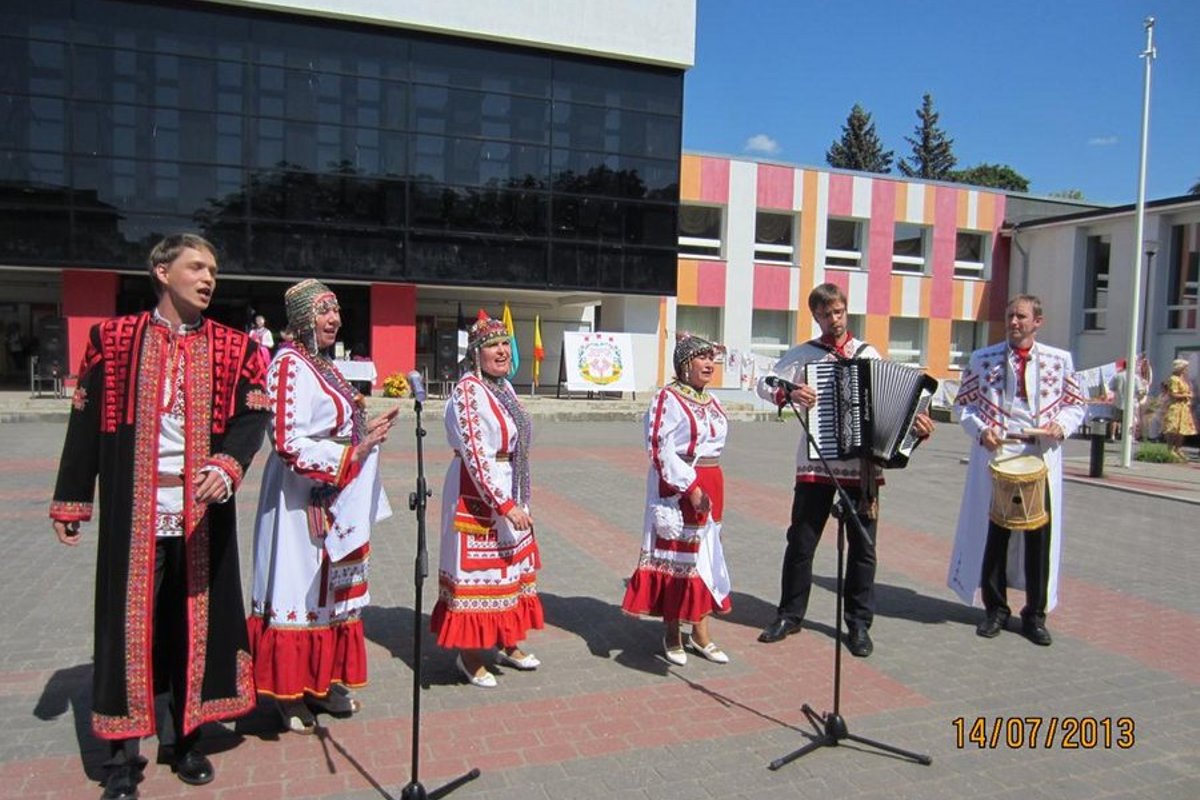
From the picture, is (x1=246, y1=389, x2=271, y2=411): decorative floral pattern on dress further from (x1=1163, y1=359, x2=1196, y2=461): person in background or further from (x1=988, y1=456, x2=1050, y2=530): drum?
(x1=1163, y1=359, x2=1196, y2=461): person in background

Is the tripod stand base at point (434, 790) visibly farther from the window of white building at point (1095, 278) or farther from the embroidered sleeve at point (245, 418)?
the window of white building at point (1095, 278)

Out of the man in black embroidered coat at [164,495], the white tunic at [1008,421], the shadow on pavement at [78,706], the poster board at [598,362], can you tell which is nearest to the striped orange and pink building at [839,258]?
the poster board at [598,362]

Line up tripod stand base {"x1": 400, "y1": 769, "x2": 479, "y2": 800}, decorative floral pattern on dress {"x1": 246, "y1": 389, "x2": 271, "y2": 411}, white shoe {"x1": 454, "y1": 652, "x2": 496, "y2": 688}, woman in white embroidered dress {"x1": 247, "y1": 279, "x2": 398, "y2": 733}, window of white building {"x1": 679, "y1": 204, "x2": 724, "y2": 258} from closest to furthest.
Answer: tripod stand base {"x1": 400, "y1": 769, "x2": 479, "y2": 800} < decorative floral pattern on dress {"x1": 246, "y1": 389, "x2": 271, "y2": 411} < woman in white embroidered dress {"x1": 247, "y1": 279, "x2": 398, "y2": 733} < white shoe {"x1": 454, "y1": 652, "x2": 496, "y2": 688} < window of white building {"x1": 679, "y1": 204, "x2": 724, "y2": 258}

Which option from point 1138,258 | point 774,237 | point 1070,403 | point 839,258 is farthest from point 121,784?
point 839,258

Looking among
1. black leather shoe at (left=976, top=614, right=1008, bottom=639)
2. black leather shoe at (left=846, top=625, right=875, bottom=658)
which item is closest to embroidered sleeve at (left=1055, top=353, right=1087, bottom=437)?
black leather shoe at (left=976, top=614, right=1008, bottom=639)

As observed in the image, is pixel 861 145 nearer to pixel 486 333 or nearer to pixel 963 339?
pixel 963 339

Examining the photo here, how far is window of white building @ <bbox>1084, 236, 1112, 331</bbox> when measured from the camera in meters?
28.3

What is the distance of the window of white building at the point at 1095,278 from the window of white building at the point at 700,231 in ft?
39.8

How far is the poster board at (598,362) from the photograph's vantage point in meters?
25.0

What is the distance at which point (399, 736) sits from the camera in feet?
12.9

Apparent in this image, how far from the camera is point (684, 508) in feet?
15.5

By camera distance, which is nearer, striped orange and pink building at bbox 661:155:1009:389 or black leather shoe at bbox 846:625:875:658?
black leather shoe at bbox 846:625:875:658

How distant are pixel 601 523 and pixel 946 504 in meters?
4.64
